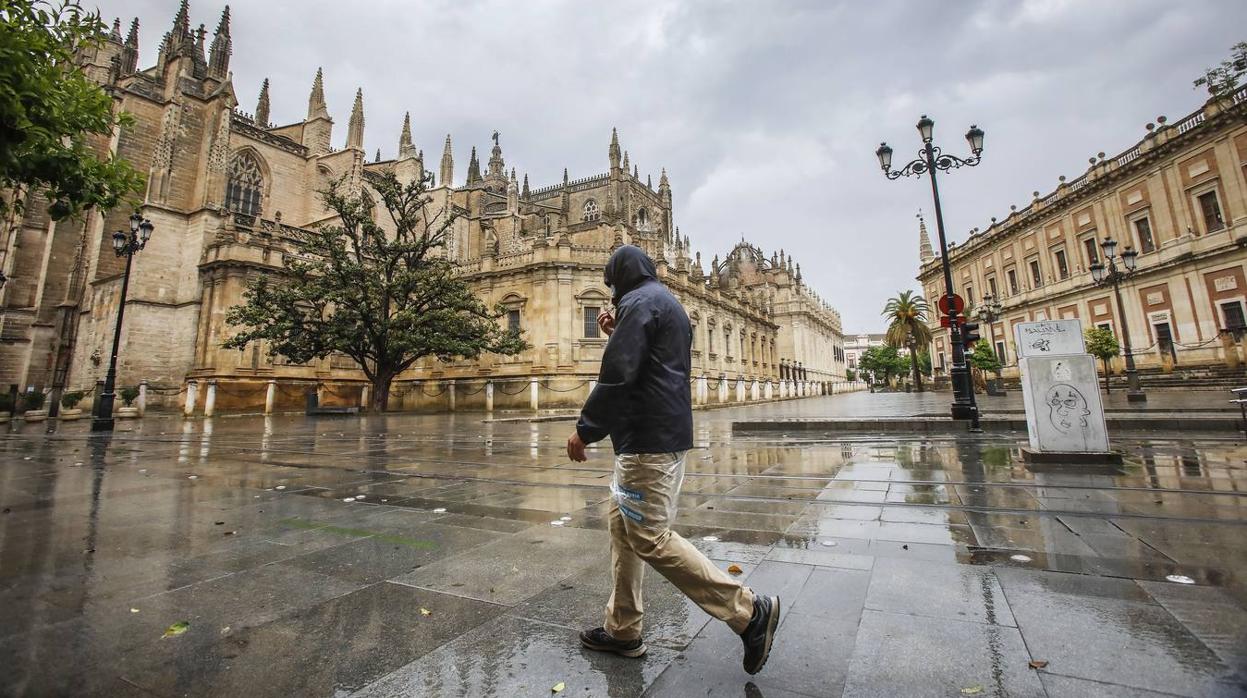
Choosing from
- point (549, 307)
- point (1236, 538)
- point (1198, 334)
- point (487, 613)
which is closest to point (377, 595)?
point (487, 613)

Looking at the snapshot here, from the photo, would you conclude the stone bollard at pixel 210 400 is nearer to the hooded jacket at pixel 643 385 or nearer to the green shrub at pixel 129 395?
the green shrub at pixel 129 395

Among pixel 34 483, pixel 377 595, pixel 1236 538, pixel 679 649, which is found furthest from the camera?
pixel 34 483

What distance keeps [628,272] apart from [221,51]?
38.3 meters

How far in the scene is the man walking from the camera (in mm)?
1928

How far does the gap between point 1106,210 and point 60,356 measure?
196 feet

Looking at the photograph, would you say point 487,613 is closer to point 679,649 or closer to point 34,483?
point 679,649

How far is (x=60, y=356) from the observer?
2820 centimetres

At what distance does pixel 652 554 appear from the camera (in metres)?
1.95

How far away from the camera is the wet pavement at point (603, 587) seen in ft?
5.82

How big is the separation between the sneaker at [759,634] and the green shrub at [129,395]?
97.7 feet

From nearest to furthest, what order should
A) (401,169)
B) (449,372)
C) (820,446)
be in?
(820,446)
(449,372)
(401,169)

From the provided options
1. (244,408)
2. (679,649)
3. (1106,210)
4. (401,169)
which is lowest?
(679,649)

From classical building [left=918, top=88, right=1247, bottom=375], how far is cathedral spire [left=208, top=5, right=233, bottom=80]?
44.1 meters

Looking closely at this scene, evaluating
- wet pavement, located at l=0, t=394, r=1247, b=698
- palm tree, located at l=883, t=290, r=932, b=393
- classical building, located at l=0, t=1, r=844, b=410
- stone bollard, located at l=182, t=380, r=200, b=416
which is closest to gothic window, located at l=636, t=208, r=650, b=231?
classical building, located at l=0, t=1, r=844, b=410
